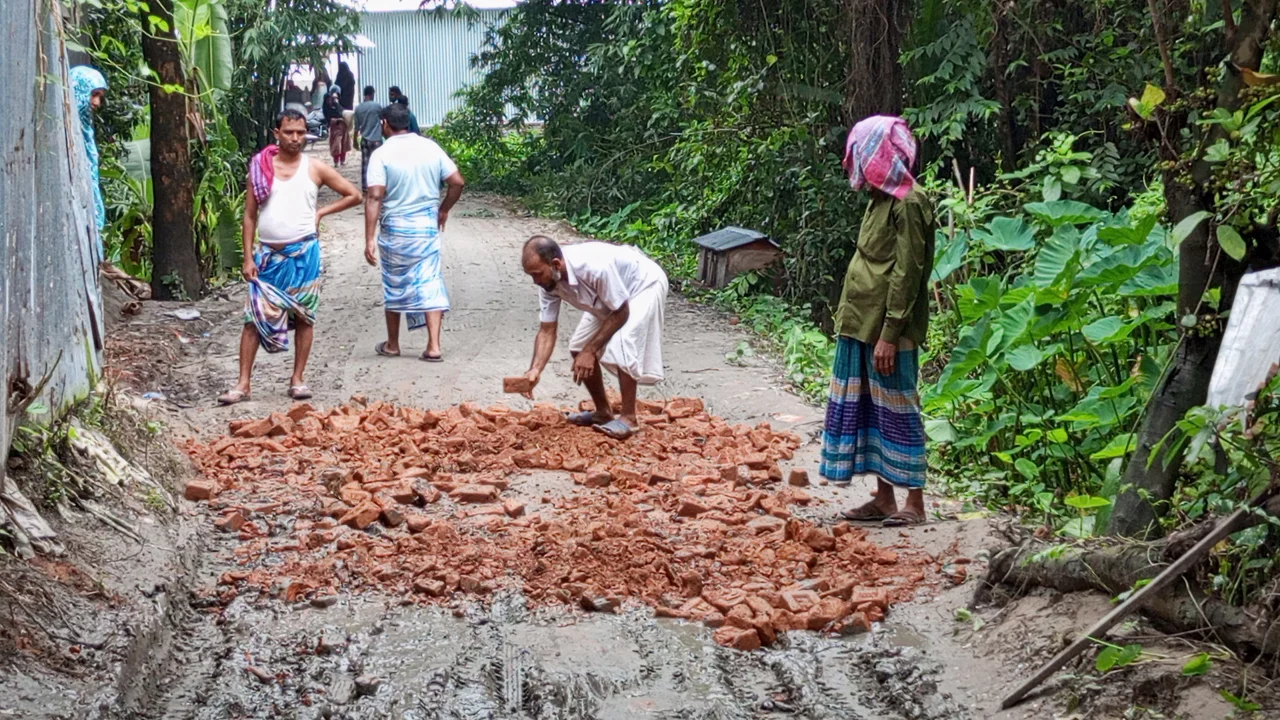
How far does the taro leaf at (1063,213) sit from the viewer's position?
6.98 m

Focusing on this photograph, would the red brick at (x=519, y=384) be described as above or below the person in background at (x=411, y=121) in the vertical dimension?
below

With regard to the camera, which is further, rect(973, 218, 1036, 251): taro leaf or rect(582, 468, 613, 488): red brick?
rect(973, 218, 1036, 251): taro leaf

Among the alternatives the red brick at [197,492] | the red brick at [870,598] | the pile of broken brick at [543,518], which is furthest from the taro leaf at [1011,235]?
the red brick at [197,492]

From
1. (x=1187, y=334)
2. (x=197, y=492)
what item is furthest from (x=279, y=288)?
(x=1187, y=334)

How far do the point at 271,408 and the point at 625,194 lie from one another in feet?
37.9

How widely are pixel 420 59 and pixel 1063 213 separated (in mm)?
28243

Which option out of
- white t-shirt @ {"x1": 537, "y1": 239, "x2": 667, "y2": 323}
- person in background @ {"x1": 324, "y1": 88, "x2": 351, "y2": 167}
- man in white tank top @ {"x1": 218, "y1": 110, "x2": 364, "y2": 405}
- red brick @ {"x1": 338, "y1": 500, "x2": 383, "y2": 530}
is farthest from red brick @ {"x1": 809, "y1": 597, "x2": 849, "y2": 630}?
person in background @ {"x1": 324, "y1": 88, "x2": 351, "y2": 167}

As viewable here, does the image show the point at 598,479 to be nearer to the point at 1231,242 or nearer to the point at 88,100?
the point at 1231,242

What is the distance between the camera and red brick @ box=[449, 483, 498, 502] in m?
6.38

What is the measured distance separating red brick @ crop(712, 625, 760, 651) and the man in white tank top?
4.37 m

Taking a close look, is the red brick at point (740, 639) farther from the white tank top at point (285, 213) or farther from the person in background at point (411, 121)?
the person in background at point (411, 121)

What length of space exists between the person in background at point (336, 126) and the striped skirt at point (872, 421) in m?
18.9

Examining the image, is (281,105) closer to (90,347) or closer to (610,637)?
(90,347)

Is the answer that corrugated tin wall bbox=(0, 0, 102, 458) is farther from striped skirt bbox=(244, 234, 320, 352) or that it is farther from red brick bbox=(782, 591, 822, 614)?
red brick bbox=(782, 591, 822, 614)
